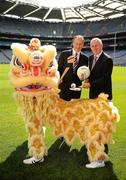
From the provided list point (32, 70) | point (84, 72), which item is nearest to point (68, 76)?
point (84, 72)

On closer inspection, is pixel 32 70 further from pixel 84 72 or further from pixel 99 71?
pixel 99 71

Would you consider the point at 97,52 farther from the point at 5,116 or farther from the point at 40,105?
the point at 5,116

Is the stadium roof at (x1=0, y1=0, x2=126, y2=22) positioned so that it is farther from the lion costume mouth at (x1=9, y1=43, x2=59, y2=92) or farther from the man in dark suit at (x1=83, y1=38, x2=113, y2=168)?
the lion costume mouth at (x1=9, y1=43, x2=59, y2=92)

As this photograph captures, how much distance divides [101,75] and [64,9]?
50.1 meters

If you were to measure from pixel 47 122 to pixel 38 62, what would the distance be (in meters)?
1.07

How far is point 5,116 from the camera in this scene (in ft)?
34.9

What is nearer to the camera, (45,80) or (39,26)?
(45,80)

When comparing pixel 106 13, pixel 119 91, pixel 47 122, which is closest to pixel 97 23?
pixel 106 13

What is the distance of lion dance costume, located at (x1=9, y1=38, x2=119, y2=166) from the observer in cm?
612

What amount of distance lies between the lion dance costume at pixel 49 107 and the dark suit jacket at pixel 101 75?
1.43 ft

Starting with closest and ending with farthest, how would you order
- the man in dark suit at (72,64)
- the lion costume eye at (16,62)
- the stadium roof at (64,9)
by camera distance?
the lion costume eye at (16,62) < the man in dark suit at (72,64) < the stadium roof at (64,9)

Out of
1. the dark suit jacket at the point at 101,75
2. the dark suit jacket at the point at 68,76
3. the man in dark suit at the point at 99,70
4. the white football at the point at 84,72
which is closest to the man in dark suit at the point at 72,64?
the dark suit jacket at the point at 68,76

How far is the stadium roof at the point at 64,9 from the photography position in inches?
2003

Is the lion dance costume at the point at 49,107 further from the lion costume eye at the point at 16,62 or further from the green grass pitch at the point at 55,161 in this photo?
the green grass pitch at the point at 55,161
